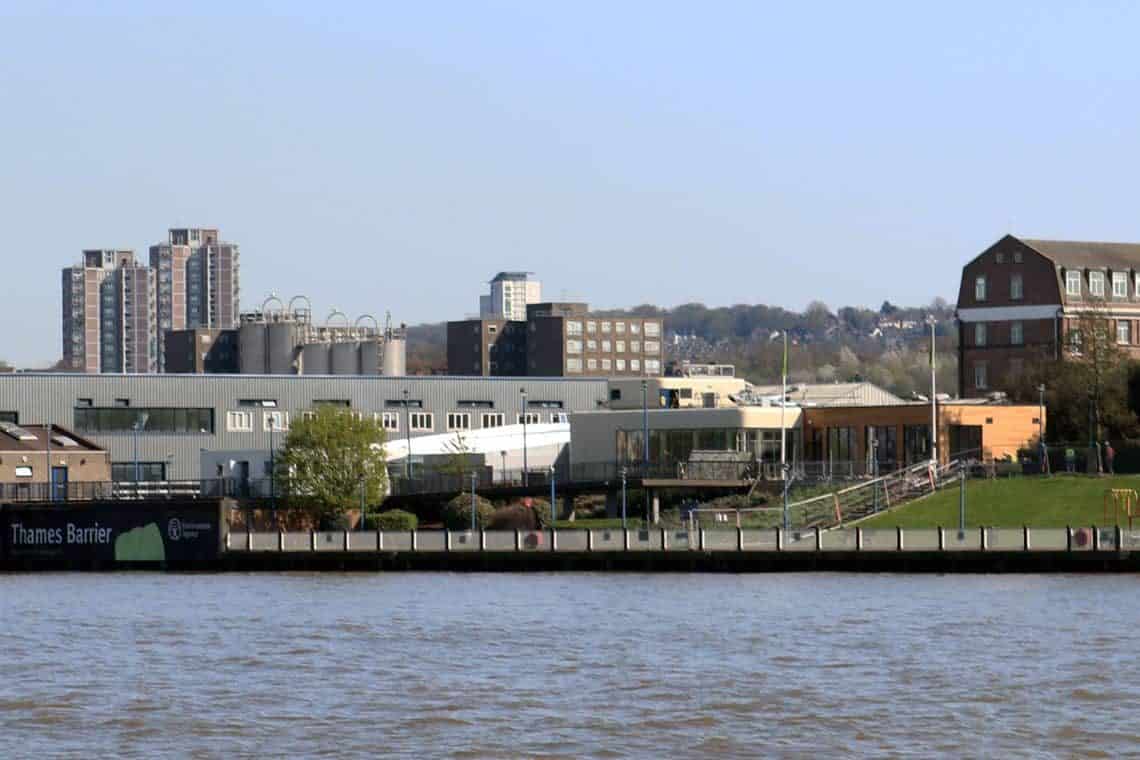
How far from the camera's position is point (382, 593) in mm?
76125

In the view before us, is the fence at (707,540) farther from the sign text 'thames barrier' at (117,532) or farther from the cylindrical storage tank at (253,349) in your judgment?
the cylindrical storage tank at (253,349)

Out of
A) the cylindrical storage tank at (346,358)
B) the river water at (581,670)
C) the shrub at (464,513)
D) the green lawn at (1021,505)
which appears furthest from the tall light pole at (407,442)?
the river water at (581,670)

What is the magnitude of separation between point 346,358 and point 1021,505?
94800mm

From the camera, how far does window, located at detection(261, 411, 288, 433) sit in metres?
142

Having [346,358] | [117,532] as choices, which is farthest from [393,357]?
[117,532]

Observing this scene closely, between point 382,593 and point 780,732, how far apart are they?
3473 cm

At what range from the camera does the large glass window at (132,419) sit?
13925cm

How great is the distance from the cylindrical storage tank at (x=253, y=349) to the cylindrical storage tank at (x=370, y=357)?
14138mm

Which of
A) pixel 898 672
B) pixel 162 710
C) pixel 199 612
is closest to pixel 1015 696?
pixel 898 672

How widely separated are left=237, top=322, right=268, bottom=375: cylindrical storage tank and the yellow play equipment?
354ft

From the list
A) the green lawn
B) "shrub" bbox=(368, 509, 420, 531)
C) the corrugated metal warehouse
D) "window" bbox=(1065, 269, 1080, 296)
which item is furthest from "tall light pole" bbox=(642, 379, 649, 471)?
"window" bbox=(1065, 269, 1080, 296)

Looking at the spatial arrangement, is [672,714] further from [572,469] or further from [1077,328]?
[1077,328]

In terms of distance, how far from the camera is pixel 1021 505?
97750 millimetres

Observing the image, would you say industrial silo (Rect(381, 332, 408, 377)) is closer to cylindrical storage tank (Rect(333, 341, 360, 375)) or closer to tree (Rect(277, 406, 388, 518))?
cylindrical storage tank (Rect(333, 341, 360, 375))
